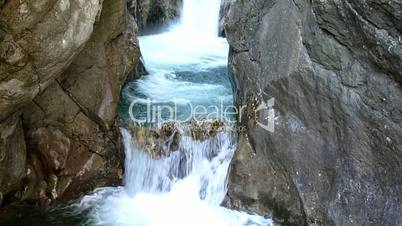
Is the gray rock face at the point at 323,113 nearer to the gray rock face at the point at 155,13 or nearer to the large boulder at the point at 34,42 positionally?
the large boulder at the point at 34,42

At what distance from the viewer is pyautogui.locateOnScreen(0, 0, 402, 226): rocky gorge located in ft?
16.2

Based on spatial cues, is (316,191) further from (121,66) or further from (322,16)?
(121,66)

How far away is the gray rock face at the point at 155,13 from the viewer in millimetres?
13750

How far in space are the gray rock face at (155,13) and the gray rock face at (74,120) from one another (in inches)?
234

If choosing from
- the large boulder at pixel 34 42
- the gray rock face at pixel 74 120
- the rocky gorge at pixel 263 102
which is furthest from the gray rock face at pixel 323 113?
the large boulder at pixel 34 42

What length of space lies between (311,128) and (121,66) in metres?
3.51

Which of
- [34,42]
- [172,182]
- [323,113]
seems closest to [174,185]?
[172,182]

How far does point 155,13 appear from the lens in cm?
1426

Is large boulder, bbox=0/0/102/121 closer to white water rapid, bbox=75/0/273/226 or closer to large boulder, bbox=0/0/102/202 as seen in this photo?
large boulder, bbox=0/0/102/202

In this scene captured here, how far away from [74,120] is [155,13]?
26.3ft

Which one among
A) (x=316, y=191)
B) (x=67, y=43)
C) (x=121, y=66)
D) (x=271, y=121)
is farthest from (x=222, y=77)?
(x=67, y=43)

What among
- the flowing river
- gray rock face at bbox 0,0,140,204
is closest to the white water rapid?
the flowing river

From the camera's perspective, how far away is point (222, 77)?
10.0 meters

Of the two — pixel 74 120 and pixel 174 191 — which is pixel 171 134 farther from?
Answer: pixel 74 120
